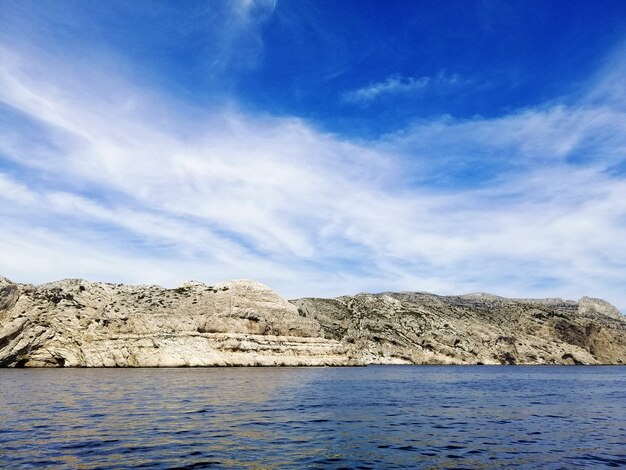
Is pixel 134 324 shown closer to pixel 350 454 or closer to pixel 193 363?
pixel 193 363

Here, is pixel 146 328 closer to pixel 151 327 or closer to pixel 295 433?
pixel 151 327

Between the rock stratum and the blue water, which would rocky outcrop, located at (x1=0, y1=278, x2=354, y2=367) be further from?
the blue water

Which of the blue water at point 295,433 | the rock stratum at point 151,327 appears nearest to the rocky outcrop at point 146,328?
the rock stratum at point 151,327

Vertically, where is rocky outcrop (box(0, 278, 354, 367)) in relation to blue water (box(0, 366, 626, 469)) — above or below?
above

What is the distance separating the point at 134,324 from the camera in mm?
105875

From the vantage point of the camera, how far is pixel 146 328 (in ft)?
346

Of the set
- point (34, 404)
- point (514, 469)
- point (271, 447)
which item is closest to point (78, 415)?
point (34, 404)

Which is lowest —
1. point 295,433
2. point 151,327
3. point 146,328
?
point 295,433

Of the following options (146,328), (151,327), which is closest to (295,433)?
(151,327)

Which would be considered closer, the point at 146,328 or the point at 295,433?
the point at 295,433

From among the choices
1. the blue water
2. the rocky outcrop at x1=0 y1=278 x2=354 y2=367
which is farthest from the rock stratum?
the blue water

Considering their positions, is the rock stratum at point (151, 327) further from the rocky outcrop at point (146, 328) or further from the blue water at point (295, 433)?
the blue water at point (295, 433)

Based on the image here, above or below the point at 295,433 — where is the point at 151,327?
above

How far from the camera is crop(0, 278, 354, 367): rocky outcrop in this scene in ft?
333
